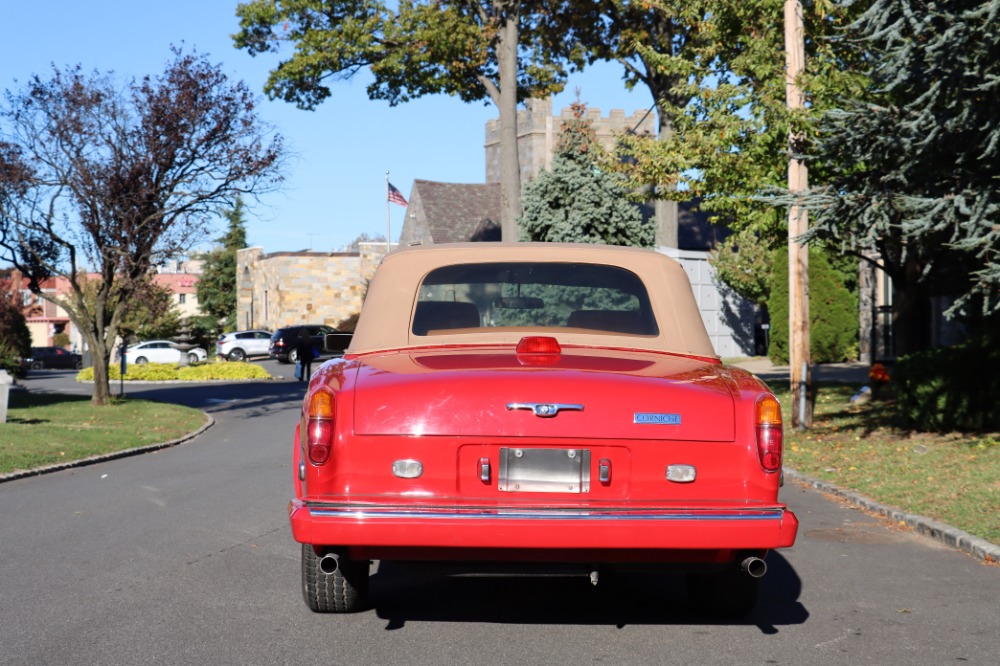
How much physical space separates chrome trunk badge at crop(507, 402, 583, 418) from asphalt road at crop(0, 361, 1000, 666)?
1135 mm

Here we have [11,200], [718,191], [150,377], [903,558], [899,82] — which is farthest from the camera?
[150,377]

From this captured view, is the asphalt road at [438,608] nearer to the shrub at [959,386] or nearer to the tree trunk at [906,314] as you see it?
the shrub at [959,386]

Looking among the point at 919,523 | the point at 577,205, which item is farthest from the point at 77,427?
the point at 577,205

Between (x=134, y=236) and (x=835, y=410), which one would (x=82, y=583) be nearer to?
(x=835, y=410)

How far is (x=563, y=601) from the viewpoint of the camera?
656cm

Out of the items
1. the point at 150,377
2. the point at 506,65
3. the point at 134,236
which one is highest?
the point at 506,65

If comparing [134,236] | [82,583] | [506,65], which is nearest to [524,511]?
[82,583]

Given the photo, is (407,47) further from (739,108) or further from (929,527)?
(929,527)

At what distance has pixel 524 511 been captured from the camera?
199 inches

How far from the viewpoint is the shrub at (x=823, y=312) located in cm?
3522

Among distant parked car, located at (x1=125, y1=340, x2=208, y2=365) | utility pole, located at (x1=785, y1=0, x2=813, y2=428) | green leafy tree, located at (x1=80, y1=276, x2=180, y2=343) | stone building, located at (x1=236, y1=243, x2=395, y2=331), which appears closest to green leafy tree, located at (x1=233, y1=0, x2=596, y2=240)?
green leafy tree, located at (x1=80, y1=276, x2=180, y2=343)

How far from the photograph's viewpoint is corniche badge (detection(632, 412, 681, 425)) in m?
5.19

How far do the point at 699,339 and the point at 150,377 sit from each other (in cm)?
3713

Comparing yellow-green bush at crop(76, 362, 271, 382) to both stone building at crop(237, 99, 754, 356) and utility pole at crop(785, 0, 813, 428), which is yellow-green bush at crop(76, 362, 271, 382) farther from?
utility pole at crop(785, 0, 813, 428)
